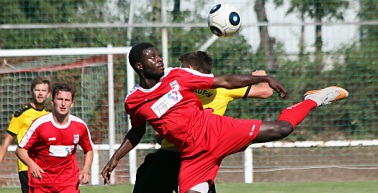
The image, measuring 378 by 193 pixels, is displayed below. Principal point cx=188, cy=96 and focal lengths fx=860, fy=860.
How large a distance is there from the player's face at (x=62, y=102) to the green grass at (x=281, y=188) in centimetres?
329

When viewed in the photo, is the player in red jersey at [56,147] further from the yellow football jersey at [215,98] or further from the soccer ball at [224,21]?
the soccer ball at [224,21]

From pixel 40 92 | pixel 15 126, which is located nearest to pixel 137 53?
pixel 40 92

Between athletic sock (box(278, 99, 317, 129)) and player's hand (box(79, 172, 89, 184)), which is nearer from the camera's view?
athletic sock (box(278, 99, 317, 129))

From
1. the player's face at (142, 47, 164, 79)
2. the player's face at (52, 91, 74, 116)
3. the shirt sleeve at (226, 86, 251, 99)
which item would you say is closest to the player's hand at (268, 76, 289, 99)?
the player's face at (142, 47, 164, 79)

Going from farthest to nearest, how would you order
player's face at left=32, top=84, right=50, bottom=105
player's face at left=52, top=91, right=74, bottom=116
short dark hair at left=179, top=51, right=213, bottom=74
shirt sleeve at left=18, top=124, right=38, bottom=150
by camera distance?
player's face at left=32, top=84, right=50, bottom=105 < player's face at left=52, top=91, right=74, bottom=116 < shirt sleeve at left=18, top=124, right=38, bottom=150 < short dark hair at left=179, top=51, right=213, bottom=74

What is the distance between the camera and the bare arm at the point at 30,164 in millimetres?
7609

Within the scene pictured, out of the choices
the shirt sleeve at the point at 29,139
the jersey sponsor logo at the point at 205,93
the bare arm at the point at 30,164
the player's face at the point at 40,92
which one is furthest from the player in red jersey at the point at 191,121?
the player's face at the point at 40,92

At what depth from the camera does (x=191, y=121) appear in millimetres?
6785

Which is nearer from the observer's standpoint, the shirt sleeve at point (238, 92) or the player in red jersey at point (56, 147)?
the shirt sleeve at point (238, 92)

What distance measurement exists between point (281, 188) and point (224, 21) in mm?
3537

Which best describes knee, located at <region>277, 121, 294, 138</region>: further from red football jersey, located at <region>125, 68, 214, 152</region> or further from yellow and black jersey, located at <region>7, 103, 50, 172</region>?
yellow and black jersey, located at <region>7, 103, 50, 172</region>

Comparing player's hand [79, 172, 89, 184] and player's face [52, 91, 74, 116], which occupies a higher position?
player's face [52, 91, 74, 116]

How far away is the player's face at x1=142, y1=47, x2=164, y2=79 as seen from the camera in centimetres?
686

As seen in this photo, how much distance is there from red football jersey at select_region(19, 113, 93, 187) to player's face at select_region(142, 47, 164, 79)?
4.89 ft
